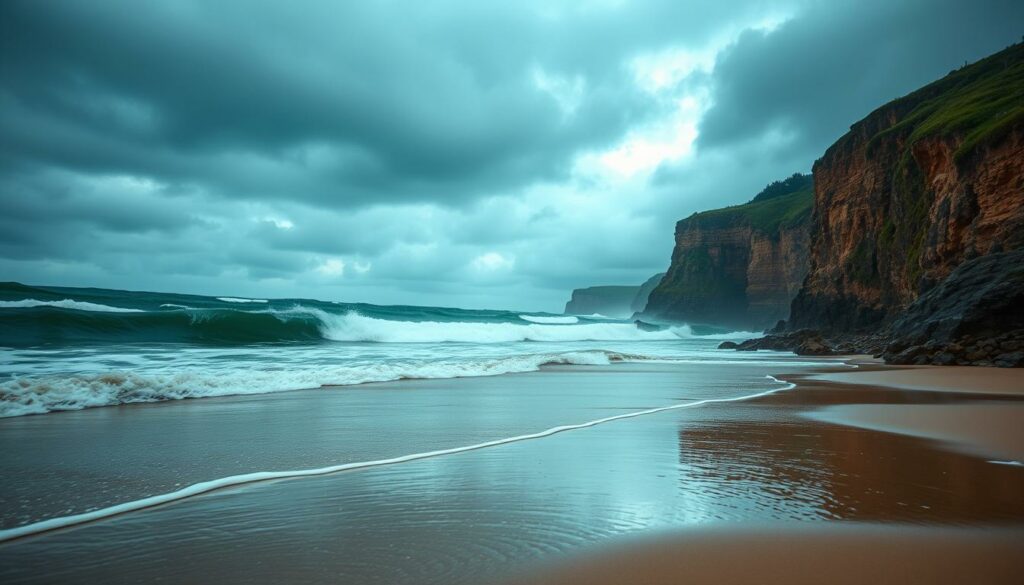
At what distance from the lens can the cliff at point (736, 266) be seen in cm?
6272

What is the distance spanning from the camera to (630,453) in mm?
3760

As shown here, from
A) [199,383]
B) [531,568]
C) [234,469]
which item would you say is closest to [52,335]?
[199,383]

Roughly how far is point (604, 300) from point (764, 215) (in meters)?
78.1

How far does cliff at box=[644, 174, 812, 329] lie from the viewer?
62.7 metres

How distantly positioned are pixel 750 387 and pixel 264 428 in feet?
24.9

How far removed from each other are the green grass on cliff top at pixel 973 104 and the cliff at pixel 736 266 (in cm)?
2430

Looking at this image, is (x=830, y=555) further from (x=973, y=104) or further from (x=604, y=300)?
(x=604, y=300)

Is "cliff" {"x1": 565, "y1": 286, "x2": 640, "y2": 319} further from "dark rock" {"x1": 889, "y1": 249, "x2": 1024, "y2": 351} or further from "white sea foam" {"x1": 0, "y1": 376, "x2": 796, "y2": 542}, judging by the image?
"white sea foam" {"x1": 0, "y1": 376, "x2": 796, "y2": 542}

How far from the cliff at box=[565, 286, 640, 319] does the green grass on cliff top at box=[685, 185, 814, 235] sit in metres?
61.6

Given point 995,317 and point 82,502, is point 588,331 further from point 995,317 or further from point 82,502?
point 82,502

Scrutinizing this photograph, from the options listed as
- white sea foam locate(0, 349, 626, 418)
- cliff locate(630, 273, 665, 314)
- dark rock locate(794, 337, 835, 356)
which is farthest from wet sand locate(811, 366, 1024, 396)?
cliff locate(630, 273, 665, 314)

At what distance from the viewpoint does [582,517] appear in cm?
237

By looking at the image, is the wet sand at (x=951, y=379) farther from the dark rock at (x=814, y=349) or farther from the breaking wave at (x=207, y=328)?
the breaking wave at (x=207, y=328)

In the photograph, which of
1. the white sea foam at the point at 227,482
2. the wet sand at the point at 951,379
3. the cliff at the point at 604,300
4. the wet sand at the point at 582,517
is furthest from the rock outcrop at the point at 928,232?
the cliff at the point at 604,300
